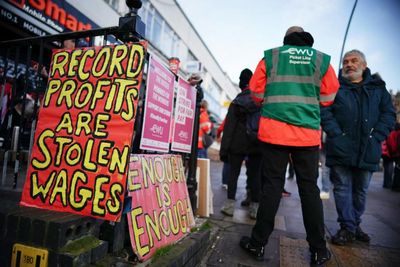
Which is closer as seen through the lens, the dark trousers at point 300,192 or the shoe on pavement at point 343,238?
the dark trousers at point 300,192

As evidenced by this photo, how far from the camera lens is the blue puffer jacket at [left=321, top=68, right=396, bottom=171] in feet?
10.0

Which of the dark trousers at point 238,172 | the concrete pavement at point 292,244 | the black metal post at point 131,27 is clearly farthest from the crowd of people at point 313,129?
the black metal post at point 131,27

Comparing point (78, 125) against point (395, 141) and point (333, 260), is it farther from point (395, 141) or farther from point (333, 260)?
point (395, 141)

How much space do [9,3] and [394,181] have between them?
40.0 feet

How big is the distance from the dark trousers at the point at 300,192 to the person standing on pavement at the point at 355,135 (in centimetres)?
86

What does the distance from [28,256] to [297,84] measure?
2356mm

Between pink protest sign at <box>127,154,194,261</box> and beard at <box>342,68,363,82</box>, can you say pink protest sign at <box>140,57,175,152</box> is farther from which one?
beard at <box>342,68,363,82</box>

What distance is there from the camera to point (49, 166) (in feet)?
6.34

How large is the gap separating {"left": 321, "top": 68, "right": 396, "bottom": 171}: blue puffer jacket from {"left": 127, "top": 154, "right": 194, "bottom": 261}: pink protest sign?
177 cm

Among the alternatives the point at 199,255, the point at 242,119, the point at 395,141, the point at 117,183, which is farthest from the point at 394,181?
the point at 117,183

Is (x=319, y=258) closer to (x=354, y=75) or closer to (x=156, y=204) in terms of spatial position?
(x=156, y=204)

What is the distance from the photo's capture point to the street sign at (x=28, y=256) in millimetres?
1542

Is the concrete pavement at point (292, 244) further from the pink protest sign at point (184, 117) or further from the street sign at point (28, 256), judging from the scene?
the street sign at point (28, 256)

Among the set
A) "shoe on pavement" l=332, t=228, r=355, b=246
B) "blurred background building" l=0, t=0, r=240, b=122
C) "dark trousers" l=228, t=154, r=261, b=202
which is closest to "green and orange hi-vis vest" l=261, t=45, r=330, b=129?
"shoe on pavement" l=332, t=228, r=355, b=246
